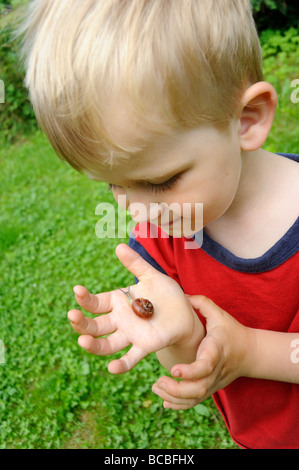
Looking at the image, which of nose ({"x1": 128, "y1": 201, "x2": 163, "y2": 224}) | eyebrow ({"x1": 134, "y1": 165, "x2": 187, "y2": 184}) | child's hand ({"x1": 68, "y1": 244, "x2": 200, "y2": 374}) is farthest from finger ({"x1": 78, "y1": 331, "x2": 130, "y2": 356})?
eyebrow ({"x1": 134, "y1": 165, "x2": 187, "y2": 184})

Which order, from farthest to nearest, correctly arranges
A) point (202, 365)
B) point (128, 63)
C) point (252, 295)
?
1. point (252, 295)
2. point (202, 365)
3. point (128, 63)

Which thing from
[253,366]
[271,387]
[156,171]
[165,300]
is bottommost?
[271,387]

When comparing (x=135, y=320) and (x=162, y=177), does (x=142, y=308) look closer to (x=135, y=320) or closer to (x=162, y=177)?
(x=135, y=320)

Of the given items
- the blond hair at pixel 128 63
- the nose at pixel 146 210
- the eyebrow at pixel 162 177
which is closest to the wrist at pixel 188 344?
the nose at pixel 146 210

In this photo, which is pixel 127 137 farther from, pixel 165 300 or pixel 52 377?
pixel 52 377

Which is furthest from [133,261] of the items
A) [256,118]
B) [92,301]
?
[256,118]

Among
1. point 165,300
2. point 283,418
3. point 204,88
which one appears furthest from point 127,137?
point 283,418
